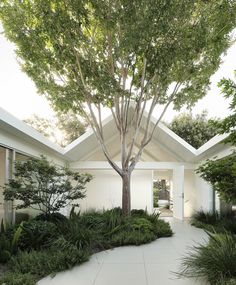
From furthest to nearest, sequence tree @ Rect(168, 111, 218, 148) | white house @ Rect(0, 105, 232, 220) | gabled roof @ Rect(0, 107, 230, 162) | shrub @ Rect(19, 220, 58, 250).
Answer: tree @ Rect(168, 111, 218, 148) < gabled roof @ Rect(0, 107, 230, 162) < white house @ Rect(0, 105, 232, 220) < shrub @ Rect(19, 220, 58, 250)

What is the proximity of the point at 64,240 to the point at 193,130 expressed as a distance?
17.6 m

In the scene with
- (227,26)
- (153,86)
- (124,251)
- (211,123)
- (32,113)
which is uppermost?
(32,113)

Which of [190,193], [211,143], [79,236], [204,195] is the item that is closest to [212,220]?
[204,195]

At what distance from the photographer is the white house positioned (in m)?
7.95

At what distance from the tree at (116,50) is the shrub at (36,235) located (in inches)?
141

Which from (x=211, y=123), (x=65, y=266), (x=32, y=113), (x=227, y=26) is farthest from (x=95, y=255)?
(x=32, y=113)

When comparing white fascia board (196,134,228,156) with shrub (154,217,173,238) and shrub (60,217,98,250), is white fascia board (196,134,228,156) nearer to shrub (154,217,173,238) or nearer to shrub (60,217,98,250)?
shrub (154,217,173,238)

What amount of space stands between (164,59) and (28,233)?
18.7 feet

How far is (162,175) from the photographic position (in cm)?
1997

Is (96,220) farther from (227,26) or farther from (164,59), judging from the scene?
(227,26)

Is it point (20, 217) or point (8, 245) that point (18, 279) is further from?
point (20, 217)

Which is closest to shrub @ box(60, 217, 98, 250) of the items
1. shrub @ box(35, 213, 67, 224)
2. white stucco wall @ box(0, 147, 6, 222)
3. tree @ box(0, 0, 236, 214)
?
shrub @ box(35, 213, 67, 224)

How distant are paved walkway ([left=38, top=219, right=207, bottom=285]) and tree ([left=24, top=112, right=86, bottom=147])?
20.0 meters

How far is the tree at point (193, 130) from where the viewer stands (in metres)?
21.4
